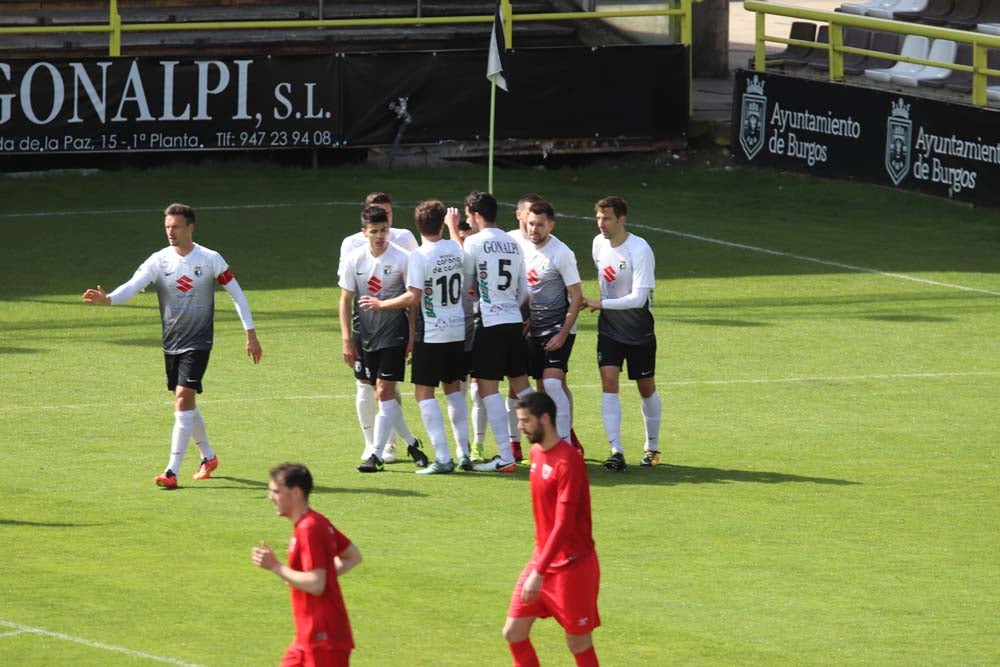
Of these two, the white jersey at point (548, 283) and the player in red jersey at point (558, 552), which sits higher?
the white jersey at point (548, 283)

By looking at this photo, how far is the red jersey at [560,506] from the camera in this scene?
28.9 feet

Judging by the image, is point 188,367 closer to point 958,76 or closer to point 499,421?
point 499,421

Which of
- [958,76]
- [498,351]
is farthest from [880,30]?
[498,351]

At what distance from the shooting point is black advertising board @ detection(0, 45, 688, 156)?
90.5 ft

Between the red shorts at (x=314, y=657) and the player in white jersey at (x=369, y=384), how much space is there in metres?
6.38

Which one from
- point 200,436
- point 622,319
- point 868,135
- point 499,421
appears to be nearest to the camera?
point 200,436

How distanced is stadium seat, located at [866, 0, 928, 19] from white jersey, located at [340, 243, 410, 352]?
69.4ft

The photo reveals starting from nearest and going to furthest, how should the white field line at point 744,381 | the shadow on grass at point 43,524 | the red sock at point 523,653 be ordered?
the red sock at point 523,653, the shadow on grass at point 43,524, the white field line at point 744,381

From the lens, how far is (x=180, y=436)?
13.8 metres

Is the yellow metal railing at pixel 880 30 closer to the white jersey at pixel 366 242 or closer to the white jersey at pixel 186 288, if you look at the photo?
the white jersey at pixel 366 242

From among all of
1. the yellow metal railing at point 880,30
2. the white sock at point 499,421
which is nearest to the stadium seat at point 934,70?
the yellow metal railing at point 880,30

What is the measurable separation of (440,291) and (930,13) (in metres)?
21.2

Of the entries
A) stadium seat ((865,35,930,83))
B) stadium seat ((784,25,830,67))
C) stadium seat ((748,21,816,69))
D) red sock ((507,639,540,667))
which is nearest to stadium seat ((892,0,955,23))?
stadium seat ((865,35,930,83))

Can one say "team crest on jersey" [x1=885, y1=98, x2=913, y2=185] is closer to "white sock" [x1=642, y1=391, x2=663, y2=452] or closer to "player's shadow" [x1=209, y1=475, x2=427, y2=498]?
"white sock" [x1=642, y1=391, x2=663, y2=452]
